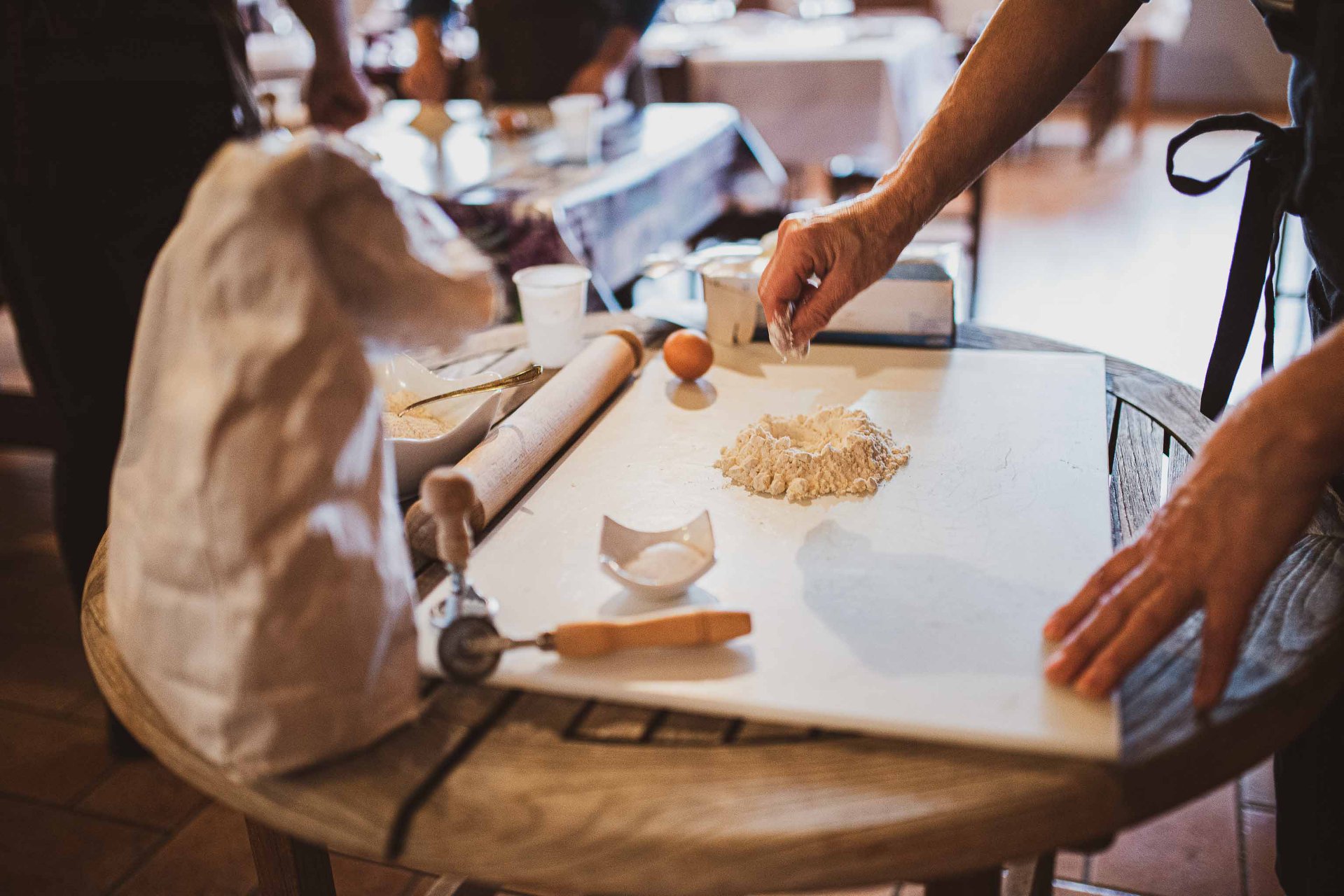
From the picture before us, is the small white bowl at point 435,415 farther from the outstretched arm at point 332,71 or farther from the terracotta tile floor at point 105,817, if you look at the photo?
the outstretched arm at point 332,71

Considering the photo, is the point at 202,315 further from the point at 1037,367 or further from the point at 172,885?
the point at 172,885

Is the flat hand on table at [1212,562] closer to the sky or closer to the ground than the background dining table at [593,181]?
closer to the sky

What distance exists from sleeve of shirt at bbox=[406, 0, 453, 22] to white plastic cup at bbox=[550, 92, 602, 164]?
1.01 meters

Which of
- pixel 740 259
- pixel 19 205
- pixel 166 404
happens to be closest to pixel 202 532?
pixel 166 404

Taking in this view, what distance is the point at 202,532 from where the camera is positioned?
0.64 meters

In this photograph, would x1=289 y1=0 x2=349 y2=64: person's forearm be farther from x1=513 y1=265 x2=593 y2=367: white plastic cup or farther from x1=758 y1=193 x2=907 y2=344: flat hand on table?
x1=758 y1=193 x2=907 y2=344: flat hand on table

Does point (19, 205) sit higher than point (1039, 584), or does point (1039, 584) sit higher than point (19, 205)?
point (19, 205)

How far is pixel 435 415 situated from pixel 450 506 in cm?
43

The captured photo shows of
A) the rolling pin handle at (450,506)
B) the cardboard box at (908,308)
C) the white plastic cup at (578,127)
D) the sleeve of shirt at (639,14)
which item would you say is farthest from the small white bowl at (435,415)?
the sleeve of shirt at (639,14)

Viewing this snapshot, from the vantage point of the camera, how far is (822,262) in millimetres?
1152

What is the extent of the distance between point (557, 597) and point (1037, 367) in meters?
0.75

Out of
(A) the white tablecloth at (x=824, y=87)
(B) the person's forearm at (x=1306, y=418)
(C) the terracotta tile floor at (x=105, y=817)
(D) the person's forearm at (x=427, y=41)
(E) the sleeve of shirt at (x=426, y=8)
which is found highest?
(E) the sleeve of shirt at (x=426, y=8)

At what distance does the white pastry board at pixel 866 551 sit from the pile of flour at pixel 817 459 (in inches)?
0.7

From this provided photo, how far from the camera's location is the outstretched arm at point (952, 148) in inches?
45.3
